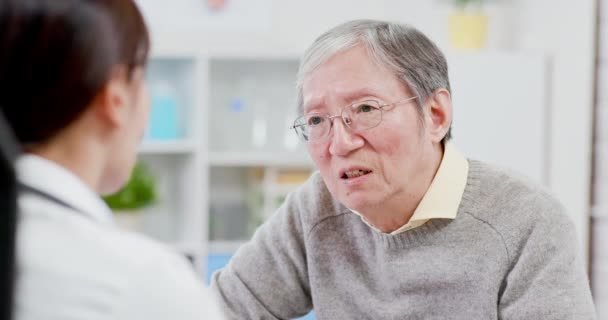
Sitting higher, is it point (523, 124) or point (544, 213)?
point (544, 213)

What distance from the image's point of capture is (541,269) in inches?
56.8

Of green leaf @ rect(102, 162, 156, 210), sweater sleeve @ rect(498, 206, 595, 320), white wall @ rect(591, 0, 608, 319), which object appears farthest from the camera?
green leaf @ rect(102, 162, 156, 210)

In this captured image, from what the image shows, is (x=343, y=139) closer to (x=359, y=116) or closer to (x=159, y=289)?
(x=359, y=116)

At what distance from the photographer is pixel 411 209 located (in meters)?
1.59

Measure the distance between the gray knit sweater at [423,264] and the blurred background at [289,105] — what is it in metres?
1.66

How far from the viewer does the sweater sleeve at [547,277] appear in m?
1.42

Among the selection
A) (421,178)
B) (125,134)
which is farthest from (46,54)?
(421,178)

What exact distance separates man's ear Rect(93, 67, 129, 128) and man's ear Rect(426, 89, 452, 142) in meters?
0.78

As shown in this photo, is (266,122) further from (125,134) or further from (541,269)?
(125,134)

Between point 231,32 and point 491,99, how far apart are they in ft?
3.96

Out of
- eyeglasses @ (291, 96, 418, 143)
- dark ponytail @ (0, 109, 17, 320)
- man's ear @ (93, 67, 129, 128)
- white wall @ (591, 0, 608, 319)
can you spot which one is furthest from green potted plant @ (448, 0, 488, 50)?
dark ponytail @ (0, 109, 17, 320)

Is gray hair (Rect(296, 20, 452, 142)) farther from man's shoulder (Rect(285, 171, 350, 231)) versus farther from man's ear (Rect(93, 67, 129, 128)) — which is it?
man's ear (Rect(93, 67, 129, 128))

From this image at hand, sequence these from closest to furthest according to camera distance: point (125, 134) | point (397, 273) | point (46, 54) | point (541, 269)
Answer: point (46, 54), point (125, 134), point (541, 269), point (397, 273)

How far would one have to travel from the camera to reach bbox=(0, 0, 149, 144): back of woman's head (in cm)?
Result: 79
